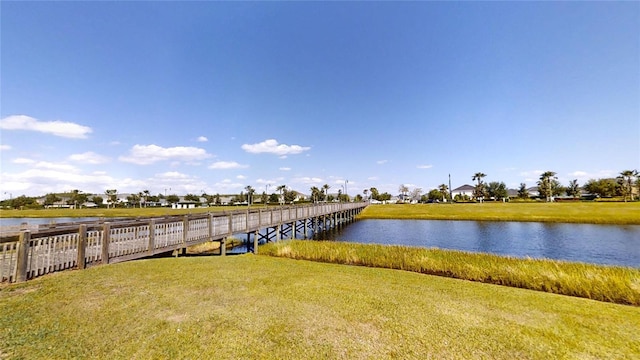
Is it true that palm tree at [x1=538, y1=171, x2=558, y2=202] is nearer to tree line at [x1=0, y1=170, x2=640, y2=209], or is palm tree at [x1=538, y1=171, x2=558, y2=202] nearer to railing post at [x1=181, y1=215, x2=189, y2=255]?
tree line at [x1=0, y1=170, x2=640, y2=209]

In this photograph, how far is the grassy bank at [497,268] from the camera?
26.0 feet

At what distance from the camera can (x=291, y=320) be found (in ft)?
16.8

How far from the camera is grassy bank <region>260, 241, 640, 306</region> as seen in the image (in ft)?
26.0

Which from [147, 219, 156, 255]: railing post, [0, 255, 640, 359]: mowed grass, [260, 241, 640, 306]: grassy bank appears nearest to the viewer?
[0, 255, 640, 359]: mowed grass

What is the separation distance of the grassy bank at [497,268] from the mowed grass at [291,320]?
4.78ft

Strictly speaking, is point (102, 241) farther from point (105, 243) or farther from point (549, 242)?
point (549, 242)

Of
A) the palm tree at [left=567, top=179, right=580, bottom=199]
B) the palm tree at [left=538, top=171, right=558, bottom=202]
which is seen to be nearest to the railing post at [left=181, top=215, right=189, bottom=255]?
the palm tree at [left=538, top=171, right=558, bottom=202]

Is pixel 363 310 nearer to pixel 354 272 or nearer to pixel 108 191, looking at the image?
pixel 354 272

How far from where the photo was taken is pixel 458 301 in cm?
645

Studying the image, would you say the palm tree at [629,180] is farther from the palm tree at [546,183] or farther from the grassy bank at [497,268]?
the grassy bank at [497,268]

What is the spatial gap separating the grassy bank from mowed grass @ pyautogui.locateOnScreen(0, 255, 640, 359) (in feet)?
4.78

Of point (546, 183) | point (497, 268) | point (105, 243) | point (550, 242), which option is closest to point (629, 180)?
point (546, 183)

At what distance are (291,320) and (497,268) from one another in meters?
8.36

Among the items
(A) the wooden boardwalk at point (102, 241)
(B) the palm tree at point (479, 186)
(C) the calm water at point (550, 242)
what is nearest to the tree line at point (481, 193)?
(B) the palm tree at point (479, 186)
